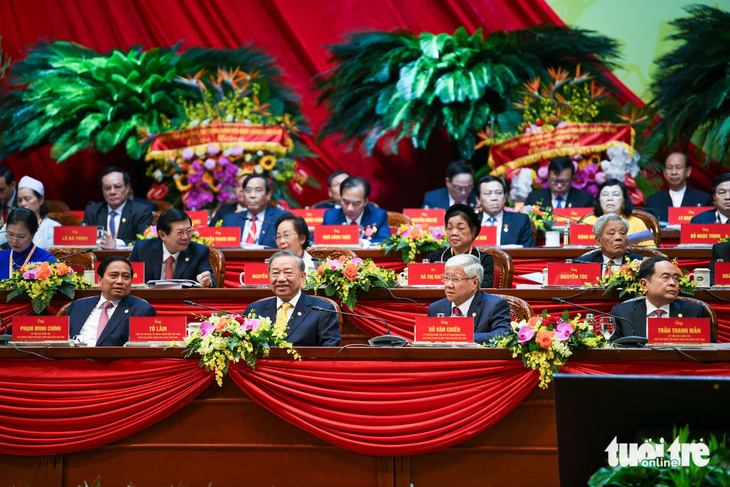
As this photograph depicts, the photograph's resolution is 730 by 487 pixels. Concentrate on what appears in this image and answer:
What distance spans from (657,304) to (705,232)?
134cm

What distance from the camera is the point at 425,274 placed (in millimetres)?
4324

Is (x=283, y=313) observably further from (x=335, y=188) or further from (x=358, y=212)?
(x=335, y=188)

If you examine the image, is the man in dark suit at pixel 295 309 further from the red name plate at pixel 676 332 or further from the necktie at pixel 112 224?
the necktie at pixel 112 224

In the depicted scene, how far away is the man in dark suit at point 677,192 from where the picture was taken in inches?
247

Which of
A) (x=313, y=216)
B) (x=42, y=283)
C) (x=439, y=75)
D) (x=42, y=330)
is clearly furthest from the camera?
(x=439, y=75)

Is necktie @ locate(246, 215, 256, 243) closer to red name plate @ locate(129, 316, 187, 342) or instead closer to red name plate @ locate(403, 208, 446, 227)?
red name plate @ locate(403, 208, 446, 227)

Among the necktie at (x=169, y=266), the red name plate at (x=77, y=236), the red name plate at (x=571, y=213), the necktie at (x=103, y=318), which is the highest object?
the red name plate at (x=571, y=213)

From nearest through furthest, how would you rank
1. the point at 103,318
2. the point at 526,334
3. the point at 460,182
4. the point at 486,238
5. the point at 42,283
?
the point at 526,334
the point at 103,318
the point at 42,283
the point at 486,238
the point at 460,182

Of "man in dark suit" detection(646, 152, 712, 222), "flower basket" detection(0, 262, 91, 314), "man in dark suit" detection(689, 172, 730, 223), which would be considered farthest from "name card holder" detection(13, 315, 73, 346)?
"man in dark suit" detection(646, 152, 712, 222)

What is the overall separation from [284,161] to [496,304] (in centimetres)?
344

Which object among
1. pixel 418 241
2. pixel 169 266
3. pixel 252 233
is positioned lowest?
pixel 169 266

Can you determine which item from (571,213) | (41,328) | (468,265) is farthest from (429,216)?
(41,328)

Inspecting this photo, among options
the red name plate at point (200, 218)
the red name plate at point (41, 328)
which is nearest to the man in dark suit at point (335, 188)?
the red name plate at point (200, 218)

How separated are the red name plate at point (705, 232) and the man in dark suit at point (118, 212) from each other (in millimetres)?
3476
